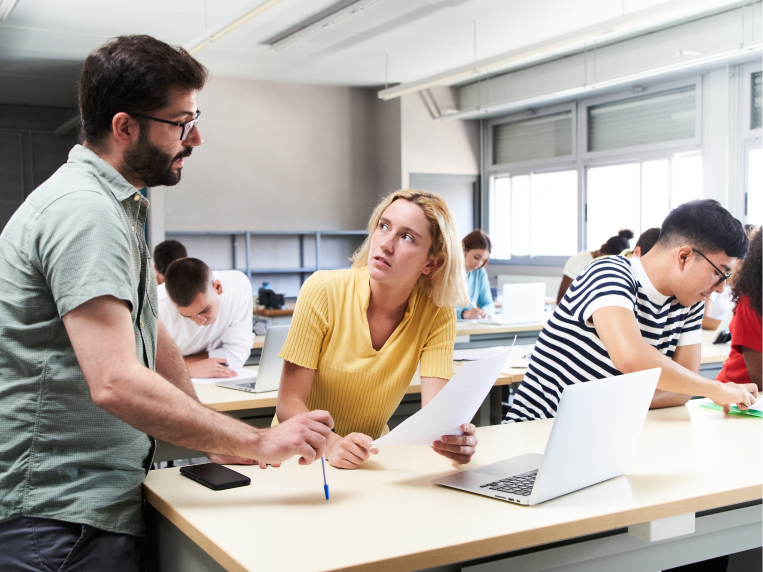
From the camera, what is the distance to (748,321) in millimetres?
2531

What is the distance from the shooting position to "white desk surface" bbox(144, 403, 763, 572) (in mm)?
1126

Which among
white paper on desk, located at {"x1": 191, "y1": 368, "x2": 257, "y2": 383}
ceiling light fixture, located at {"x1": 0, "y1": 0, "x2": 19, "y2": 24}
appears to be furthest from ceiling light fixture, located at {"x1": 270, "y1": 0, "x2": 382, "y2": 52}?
white paper on desk, located at {"x1": 191, "y1": 368, "x2": 257, "y2": 383}

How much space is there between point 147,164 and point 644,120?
24.9 ft

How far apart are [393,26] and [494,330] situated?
3512 millimetres

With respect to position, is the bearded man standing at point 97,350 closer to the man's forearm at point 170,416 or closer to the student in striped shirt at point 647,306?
the man's forearm at point 170,416

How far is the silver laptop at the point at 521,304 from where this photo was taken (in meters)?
5.30

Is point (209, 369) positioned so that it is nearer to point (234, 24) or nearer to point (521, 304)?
point (521, 304)

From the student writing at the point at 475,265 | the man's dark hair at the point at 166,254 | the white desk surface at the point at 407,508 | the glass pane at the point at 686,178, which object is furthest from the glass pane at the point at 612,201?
the white desk surface at the point at 407,508

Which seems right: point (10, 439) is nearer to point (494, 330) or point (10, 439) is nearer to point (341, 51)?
point (494, 330)

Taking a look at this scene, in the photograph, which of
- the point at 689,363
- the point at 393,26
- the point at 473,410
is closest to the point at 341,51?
the point at 393,26

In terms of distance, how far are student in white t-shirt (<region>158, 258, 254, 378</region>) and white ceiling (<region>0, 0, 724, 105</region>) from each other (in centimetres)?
269

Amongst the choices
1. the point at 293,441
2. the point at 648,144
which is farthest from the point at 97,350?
the point at 648,144

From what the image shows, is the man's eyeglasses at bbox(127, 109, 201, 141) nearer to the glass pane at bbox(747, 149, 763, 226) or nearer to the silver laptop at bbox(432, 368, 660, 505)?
the silver laptop at bbox(432, 368, 660, 505)

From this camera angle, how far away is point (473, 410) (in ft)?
5.10
